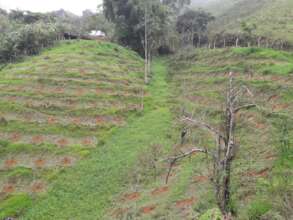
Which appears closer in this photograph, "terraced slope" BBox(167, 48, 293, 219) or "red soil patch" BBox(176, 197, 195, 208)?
"terraced slope" BBox(167, 48, 293, 219)

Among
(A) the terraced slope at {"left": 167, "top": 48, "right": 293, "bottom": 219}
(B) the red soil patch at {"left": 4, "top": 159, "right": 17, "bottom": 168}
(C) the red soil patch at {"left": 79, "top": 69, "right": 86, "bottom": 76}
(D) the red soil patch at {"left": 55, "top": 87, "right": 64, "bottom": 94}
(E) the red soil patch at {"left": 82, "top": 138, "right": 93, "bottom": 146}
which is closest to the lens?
(A) the terraced slope at {"left": 167, "top": 48, "right": 293, "bottom": 219}

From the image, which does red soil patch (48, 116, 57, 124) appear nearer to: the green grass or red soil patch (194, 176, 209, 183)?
the green grass

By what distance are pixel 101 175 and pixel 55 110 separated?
16.3 m

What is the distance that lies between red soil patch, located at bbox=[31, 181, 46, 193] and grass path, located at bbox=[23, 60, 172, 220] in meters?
1.10

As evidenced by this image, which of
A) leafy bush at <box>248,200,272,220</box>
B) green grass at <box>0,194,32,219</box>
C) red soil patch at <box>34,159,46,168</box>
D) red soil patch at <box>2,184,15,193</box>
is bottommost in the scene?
green grass at <box>0,194,32,219</box>

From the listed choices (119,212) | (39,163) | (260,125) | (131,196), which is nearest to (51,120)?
(39,163)

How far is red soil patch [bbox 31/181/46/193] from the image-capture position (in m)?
28.6

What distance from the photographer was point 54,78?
167ft

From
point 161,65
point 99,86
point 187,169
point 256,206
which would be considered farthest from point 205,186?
point 161,65

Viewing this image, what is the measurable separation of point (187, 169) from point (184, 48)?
165ft

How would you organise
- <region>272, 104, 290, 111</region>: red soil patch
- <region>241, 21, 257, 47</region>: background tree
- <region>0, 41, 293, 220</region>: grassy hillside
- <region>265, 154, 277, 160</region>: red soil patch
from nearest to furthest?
<region>0, 41, 293, 220</region>: grassy hillside < <region>265, 154, 277, 160</region>: red soil patch < <region>272, 104, 290, 111</region>: red soil patch < <region>241, 21, 257, 47</region>: background tree

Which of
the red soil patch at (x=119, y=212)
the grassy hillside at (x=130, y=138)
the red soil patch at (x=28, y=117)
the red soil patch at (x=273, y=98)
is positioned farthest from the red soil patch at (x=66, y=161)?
the red soil patch at (x=273, y=98)

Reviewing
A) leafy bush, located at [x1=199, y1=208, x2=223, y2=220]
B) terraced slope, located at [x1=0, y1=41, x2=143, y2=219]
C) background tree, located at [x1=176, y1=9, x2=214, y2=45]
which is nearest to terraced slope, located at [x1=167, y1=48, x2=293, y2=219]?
leafy bush, located at [x1=199, y1=208, x2=223, y2=220]

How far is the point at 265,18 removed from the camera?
73.8 m
